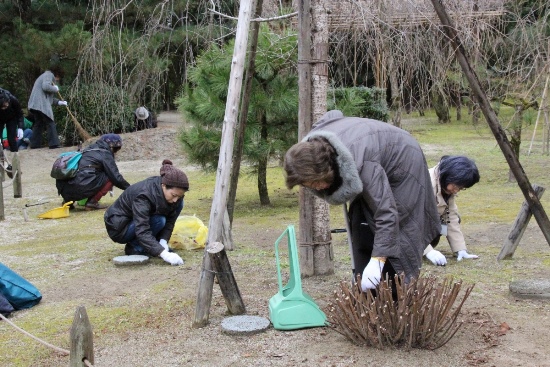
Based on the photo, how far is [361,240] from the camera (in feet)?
11.9

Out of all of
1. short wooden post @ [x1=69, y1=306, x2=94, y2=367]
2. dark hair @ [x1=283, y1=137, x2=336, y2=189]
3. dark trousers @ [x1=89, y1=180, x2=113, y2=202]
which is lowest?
dark trousers @ [x1=89, y1=180, x2=113, y2=202]

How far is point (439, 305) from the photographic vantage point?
11.1ft

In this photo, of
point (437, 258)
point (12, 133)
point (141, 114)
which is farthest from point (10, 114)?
→ point (437, 258)

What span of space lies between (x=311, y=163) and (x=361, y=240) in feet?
2.22

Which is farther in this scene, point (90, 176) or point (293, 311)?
point (90, 176)

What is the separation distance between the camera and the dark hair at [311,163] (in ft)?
10.3

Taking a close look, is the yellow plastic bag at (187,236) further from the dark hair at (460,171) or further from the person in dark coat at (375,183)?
the person in dark coat at (375,183)

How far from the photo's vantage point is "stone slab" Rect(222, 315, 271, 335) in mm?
3846

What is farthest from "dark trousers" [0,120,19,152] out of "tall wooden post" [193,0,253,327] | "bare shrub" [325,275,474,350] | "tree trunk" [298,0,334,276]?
"bare shrub" [325,275,474,350]

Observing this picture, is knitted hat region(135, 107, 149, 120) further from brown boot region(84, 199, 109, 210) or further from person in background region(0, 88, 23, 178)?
brown boot region(84, 199, 109, 210)

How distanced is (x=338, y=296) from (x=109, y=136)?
5340 mm

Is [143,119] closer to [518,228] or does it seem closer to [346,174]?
[518,228]

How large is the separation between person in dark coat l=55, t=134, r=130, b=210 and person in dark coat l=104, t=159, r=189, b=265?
2569 mm

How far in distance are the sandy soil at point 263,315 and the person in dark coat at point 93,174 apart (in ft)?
6.64
